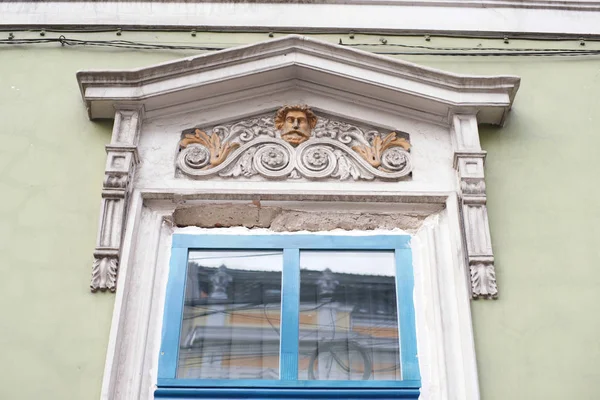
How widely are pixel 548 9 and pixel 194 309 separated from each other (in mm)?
3065

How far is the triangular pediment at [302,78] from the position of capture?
17.1 ft

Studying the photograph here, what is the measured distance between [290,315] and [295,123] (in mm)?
1210

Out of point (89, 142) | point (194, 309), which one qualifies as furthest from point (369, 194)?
point (89, 142)

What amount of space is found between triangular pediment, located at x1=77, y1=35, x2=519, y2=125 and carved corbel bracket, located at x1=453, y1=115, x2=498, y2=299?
0.16m

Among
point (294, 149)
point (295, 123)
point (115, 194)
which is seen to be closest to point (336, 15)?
point (295, 123)

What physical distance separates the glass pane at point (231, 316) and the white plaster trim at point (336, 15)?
1716mm

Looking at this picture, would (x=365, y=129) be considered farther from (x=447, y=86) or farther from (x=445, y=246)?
(x=445, y=246)

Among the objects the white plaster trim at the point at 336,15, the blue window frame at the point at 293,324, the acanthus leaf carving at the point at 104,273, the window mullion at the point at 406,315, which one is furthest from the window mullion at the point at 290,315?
the white plaster trim at the point at 336,15

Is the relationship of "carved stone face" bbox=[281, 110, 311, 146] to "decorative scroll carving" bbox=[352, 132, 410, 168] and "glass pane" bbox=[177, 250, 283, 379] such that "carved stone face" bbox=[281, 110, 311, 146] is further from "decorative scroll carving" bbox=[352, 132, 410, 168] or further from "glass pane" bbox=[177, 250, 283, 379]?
"glass pane" bbox=[177, 250, 283, 379]

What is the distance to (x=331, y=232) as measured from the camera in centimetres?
504

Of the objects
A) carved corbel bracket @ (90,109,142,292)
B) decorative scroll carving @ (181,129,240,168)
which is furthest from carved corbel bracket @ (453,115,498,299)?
carved corbel bracket @ (90,109,142,292)

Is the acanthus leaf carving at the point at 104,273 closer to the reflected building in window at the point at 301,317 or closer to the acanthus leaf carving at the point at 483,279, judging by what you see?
the reflected building in window at the point at 301,317

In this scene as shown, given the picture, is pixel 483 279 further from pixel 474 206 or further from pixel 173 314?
pixel 173 314

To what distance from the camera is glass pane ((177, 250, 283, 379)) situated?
4551 millimetres
